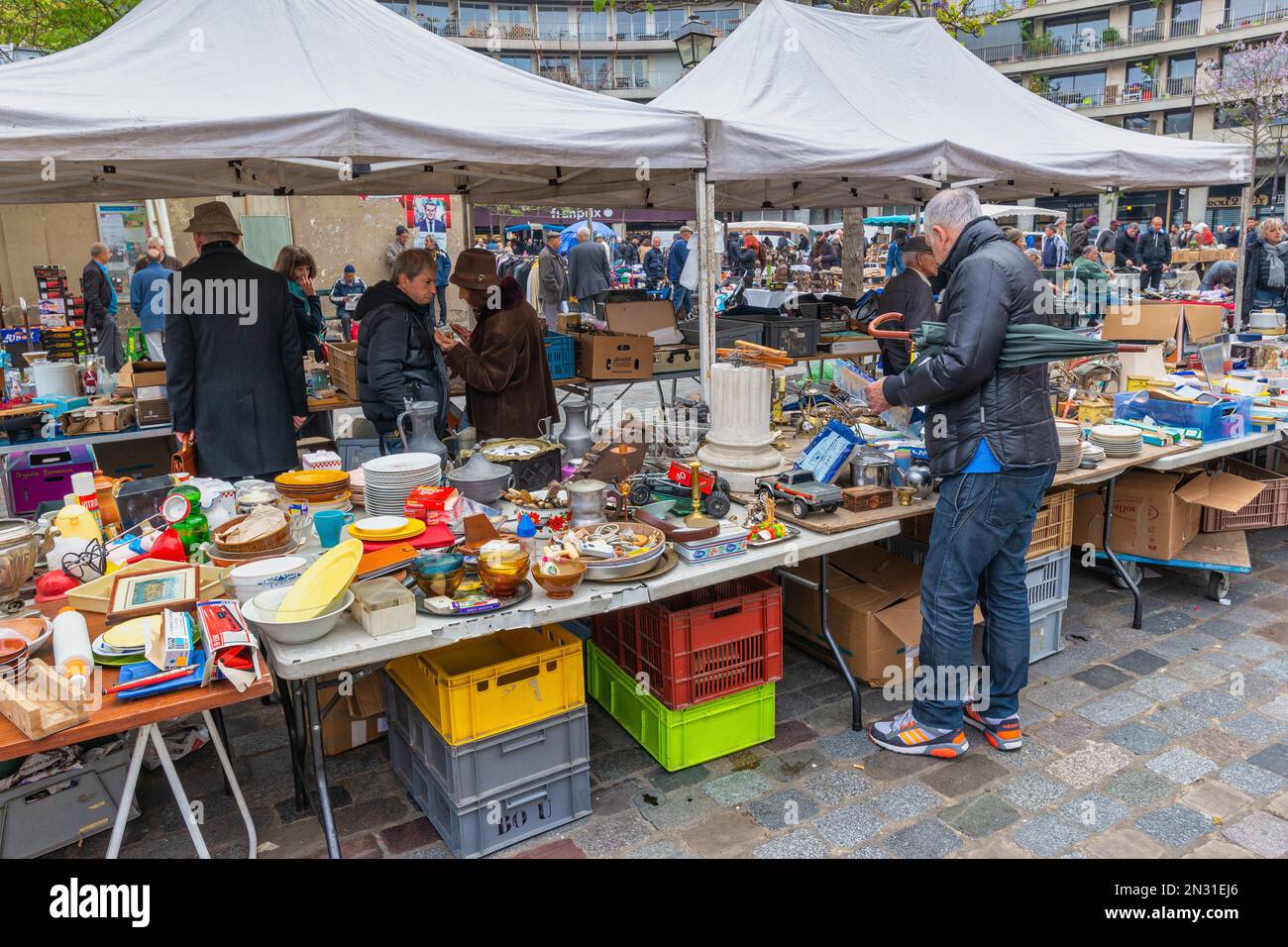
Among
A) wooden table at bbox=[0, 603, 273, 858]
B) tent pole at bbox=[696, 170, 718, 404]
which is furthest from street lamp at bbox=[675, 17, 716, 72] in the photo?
wooden table at bbox=[0, 603, 273, 858]

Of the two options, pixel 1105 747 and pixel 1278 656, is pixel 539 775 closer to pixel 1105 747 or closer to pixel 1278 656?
pixel 1105 747

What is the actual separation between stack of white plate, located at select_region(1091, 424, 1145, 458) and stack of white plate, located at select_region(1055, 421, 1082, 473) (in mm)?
322

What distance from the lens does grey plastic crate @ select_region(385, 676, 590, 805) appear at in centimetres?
281

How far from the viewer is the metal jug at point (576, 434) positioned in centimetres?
422

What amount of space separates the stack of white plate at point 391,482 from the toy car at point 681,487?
83cm

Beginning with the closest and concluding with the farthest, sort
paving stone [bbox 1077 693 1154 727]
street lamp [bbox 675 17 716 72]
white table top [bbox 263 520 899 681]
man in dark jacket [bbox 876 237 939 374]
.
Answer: white table top [bbox 263 520 899 681]
paving stone [bbox 1077 693 1154 727]
man in dark jacket [bbox 876 237 939 374]
street lamp [bbox 675 17 716 72]

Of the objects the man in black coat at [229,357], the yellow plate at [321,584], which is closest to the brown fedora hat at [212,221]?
the man in black coat at [229,357]

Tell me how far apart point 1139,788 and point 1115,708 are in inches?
25.3

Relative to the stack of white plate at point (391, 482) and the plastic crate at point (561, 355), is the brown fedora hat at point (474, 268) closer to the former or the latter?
the stack of white plate at point (391, 482)

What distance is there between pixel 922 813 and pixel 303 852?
→ 2154 mm

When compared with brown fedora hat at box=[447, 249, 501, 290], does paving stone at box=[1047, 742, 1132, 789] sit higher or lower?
lower

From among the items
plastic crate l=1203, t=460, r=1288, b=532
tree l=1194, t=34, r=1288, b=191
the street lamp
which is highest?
tree l=1194, t=34, r=1288, b=191

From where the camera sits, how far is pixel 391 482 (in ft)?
10.9

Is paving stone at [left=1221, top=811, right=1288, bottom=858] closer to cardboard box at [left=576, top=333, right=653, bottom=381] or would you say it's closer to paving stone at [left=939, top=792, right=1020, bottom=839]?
paving stone at [left=939, top=792, right=1020, bottom=839]
